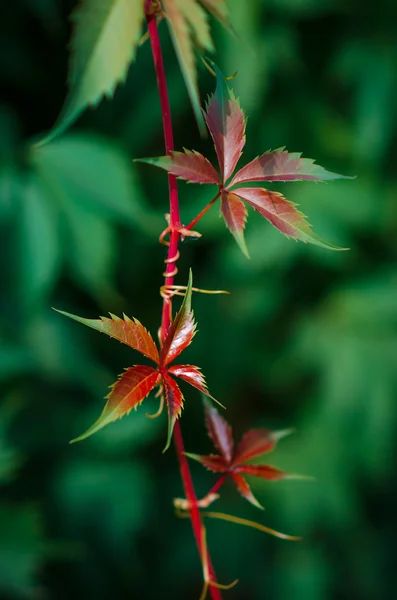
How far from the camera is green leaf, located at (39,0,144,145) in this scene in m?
0.27

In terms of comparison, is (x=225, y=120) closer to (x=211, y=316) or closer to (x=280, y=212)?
(x=280, y=212)

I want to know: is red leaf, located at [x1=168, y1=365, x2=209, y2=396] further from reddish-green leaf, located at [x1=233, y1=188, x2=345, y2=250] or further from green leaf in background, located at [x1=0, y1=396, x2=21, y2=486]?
green leaf in background, located at [x1=0, y1=396, x2=21, y2=486]

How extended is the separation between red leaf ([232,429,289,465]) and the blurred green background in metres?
0.59

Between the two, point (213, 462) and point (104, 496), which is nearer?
point (213, 462)

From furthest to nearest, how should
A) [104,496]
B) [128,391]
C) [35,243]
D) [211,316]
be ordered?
[211,316]
[104,496]
[35,243]
[128,391]

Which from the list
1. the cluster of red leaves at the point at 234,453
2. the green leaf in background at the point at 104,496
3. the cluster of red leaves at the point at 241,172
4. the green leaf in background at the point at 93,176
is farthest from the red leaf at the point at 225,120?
the green leaf in background at the point at 104,496

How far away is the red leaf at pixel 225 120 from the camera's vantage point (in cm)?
26

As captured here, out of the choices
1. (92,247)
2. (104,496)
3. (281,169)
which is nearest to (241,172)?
(281,169)

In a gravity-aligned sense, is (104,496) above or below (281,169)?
below

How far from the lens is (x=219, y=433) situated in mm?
333

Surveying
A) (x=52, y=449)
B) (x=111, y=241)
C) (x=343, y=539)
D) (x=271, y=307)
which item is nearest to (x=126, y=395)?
(x=111, y=241)

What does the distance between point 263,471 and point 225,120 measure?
0.18 metres

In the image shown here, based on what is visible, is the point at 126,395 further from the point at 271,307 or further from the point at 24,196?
the point at 271,307

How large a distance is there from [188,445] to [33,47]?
2.46 ft
